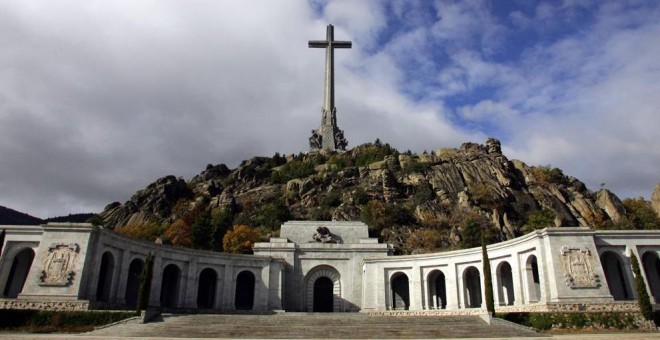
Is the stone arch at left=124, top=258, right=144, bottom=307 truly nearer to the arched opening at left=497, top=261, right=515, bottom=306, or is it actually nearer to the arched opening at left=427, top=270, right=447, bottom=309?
the arched opening at left=427, top=270, right=447, bottom=309

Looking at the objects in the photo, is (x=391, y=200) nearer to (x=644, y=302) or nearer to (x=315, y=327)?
(x=315, y=327)

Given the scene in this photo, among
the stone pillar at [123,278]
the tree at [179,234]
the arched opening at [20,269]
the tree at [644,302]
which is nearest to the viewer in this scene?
the tree at [644,302]

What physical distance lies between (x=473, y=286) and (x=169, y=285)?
84.6 feet

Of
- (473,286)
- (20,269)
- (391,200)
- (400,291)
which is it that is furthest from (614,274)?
(391,200)

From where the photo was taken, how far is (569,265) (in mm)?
29250

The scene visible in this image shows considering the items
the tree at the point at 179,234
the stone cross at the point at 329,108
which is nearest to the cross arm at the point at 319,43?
the stone cross at the point at 329,108

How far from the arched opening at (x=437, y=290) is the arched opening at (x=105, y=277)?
2518cm

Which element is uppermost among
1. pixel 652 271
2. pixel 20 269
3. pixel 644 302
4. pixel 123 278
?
pixel 652 271

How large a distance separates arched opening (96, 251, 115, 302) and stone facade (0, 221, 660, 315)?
0.08 m

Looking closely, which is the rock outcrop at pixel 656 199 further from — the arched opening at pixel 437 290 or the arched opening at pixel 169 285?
the arched opening at pixel 169 285

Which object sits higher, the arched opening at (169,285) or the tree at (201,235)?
the tree at (201,235)

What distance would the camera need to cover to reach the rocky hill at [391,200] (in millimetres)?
69688

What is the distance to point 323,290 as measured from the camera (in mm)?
43281

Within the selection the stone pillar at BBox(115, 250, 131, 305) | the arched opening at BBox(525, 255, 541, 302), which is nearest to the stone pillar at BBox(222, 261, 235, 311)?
the stone pillar at BBox(115, 250, 131, 305)
